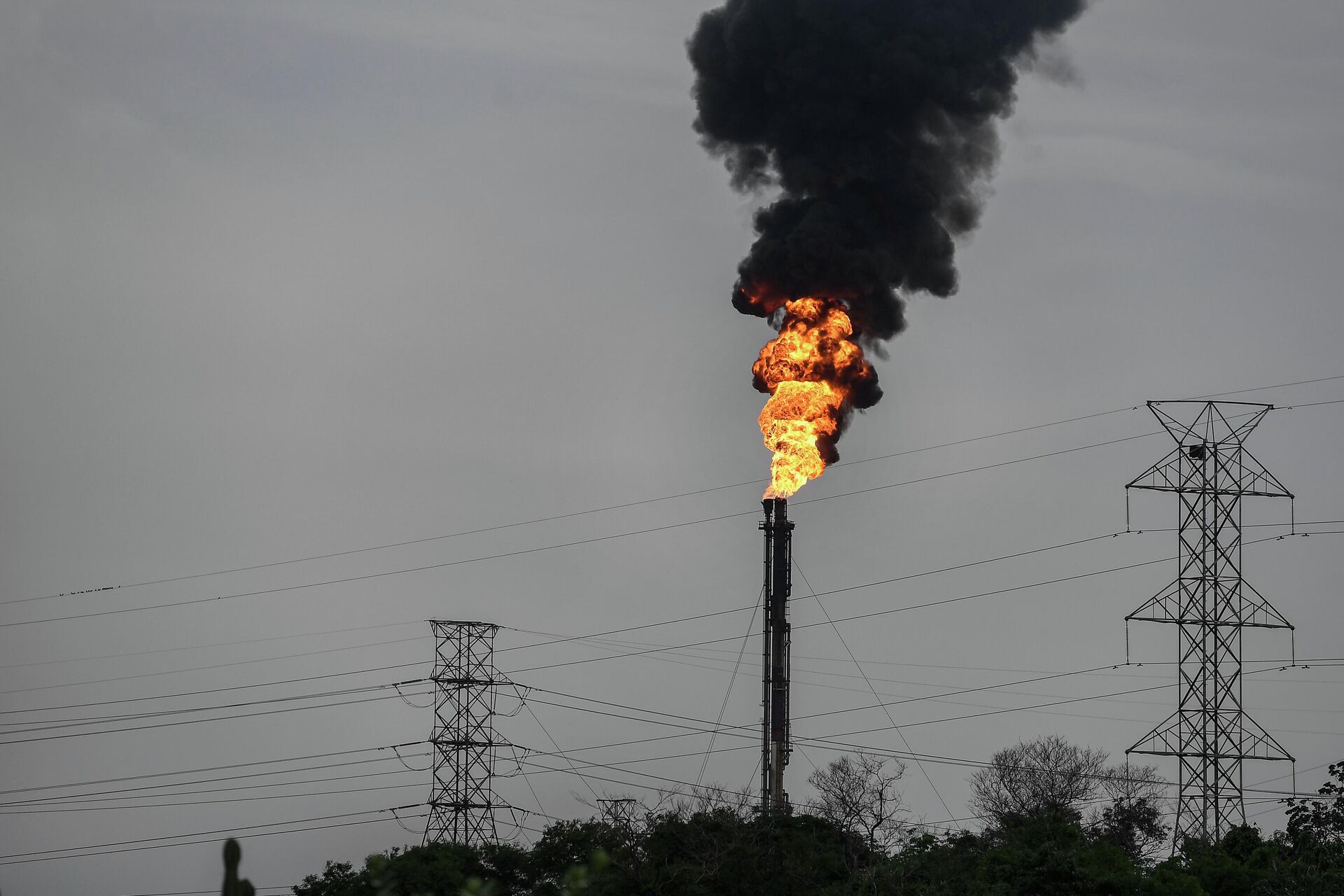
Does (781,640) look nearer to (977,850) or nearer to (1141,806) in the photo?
(977,850)

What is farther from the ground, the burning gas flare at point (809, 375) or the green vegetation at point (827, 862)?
the burning gas flare at point (809, 375)

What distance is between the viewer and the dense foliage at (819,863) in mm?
67500

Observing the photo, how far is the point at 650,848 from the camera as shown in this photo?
7806 cm

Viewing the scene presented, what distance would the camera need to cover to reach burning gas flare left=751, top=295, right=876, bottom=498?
8544cm

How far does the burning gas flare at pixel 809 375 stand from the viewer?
85.4m

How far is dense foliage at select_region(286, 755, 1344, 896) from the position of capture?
221ft

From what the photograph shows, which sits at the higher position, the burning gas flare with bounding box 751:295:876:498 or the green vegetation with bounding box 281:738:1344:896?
the burning gas flare with bounding box 751:295:876:498

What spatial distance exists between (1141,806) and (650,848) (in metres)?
43.5

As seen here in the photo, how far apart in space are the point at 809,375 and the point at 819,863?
23.6 m

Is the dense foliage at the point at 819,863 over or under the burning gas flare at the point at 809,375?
under

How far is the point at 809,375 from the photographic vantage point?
8544 cm

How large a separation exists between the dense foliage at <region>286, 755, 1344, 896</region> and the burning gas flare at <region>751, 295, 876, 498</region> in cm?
1852

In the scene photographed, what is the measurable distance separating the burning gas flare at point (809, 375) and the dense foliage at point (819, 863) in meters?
18.5

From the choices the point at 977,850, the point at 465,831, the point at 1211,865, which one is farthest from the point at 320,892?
the point at 1211,865
